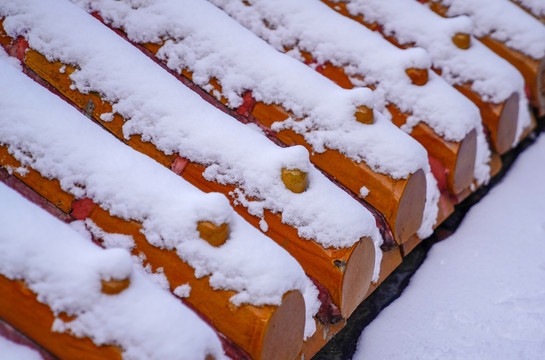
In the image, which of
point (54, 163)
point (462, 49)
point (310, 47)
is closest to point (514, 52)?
point (462, 49)

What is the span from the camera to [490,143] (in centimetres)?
164

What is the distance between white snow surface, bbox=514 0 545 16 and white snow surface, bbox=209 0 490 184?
0.71 meters

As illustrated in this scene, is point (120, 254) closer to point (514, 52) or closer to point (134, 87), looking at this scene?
point (134, 87)

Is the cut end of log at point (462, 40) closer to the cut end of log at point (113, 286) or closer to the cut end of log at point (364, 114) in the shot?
the cut end of log at point (364, 114)

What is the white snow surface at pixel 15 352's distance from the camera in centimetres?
84

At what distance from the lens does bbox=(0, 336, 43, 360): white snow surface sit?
33.2 inches

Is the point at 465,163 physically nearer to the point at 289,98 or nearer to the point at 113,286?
the point at 289,98

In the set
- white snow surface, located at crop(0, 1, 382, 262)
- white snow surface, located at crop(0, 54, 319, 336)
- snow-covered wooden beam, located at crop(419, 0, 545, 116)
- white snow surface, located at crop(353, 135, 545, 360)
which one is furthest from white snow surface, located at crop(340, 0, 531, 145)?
white snow surface, located at crop(0, 54, 319, 336)

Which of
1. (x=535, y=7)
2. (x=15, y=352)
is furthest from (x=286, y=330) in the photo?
(x=535, y=7)

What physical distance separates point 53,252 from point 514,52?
1531mm

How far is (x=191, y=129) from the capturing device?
3.72 ft

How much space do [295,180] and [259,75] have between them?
34cm

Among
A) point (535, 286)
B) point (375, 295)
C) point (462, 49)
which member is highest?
point (462, 49)

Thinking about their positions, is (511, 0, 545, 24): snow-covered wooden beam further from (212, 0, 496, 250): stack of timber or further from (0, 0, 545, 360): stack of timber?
(212, 0, 496, 250): stack of timber
